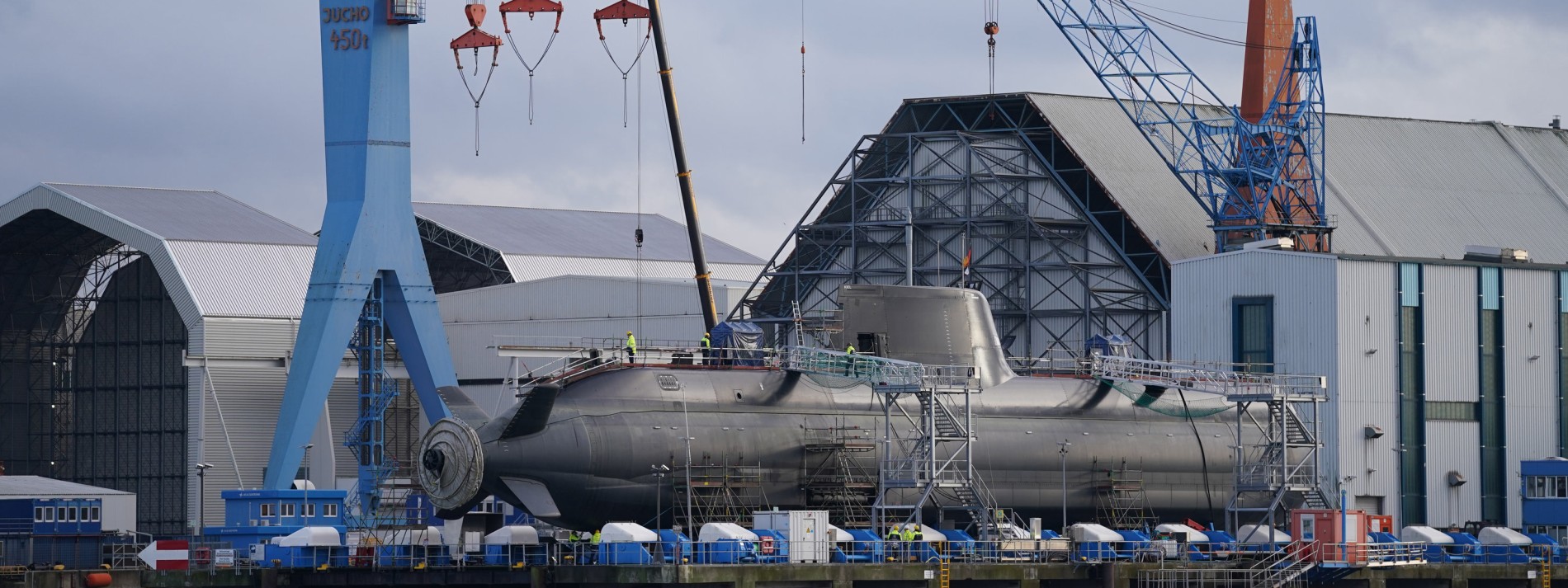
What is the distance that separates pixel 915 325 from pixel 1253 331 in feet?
52.3

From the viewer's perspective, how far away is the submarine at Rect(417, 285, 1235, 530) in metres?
53.0

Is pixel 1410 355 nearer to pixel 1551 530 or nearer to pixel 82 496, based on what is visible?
pixel 1551 530

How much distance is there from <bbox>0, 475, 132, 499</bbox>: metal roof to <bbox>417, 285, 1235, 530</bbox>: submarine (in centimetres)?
2844

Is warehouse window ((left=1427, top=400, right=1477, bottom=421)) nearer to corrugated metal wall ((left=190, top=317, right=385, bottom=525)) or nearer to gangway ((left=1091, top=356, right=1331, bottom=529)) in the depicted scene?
gangway ((left=1091, top=356, right=1331, bottom=529))

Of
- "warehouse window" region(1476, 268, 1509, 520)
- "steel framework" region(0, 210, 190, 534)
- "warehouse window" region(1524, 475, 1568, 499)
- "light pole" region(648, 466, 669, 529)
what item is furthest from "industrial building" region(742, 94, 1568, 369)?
"light pole" region(648, 466, 669, 529)

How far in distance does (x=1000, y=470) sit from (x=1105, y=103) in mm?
34118

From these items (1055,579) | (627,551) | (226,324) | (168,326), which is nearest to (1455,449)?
(1055,579)

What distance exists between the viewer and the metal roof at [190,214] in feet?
307

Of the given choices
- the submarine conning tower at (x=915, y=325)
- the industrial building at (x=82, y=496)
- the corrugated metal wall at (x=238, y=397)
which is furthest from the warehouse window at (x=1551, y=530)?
the corrugated metal wall at (x=238, y=397)

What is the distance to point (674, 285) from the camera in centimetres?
9112

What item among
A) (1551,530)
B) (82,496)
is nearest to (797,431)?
(1551,530)

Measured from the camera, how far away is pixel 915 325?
197 ft

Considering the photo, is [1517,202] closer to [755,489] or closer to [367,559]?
[755,489]

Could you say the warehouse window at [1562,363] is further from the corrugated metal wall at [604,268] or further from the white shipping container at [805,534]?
the corrugated metal wall at [604,268]
